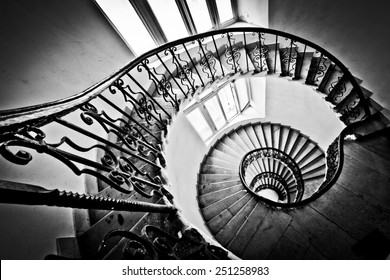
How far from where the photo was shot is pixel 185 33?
584cm

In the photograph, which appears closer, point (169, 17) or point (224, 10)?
point (169, 17)

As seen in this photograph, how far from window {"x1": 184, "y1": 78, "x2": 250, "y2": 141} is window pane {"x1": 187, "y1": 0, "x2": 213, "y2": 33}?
6.65ft

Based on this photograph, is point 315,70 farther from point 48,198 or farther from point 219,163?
point 48,198

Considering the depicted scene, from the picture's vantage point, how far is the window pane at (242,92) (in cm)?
802

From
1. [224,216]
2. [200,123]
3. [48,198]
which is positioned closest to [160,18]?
[200,123]

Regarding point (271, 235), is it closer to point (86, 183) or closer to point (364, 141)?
point (364, 141)

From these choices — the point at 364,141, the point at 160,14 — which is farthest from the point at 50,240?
the point at 364,141

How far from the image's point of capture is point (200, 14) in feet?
19.1

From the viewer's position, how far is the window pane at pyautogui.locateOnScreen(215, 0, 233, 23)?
19.5 ft

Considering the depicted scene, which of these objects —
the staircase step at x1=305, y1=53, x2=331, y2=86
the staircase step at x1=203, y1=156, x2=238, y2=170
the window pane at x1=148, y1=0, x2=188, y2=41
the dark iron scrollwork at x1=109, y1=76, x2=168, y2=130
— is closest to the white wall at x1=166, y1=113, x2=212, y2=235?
the staircase step at x1=203, y1=156, x2=238, y2=170

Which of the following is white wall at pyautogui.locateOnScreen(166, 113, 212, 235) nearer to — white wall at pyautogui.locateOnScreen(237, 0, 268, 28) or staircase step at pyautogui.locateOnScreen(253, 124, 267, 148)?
staircase step at pyautogui.locateOnScreen(253, 124, 267, 148)

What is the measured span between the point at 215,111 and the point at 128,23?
4537mm

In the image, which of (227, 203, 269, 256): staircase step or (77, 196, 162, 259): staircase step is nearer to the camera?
(77, 196, 162, 259): staircase step

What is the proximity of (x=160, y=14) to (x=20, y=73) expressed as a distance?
12.5 feet
